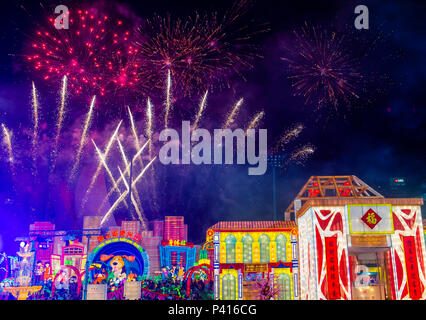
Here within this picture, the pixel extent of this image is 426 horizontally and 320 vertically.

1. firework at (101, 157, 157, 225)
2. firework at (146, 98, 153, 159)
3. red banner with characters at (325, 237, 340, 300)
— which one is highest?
firework at (146, 98, 153, 159)

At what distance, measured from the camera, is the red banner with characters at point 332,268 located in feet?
61.4

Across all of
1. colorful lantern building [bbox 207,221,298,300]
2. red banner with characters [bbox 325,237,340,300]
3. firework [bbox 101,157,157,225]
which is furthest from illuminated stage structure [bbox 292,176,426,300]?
firework [bbox 101,157,157,225]

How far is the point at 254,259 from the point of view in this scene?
23.7 metres

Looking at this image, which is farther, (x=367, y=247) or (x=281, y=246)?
(x=281, y=246)

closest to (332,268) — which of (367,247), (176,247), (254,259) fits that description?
(367,247)

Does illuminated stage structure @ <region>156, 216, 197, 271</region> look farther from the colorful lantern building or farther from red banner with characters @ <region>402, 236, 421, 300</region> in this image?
red banner with characters @ <region>402, 236, 421, 300</region>

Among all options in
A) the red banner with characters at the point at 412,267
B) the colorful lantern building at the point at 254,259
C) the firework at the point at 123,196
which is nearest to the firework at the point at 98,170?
the firework at the point at 123,196

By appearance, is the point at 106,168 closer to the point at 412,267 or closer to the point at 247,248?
the point at 247,248

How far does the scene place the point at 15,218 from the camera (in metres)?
36.1

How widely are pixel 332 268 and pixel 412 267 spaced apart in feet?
13.3

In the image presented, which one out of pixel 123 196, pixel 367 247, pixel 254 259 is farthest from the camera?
pixel 123 196

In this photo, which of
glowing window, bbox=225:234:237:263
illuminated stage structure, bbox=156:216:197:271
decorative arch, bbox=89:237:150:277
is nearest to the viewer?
glowing window, bbox=225:234:237:263

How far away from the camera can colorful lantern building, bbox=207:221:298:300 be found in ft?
Result: 76.4
